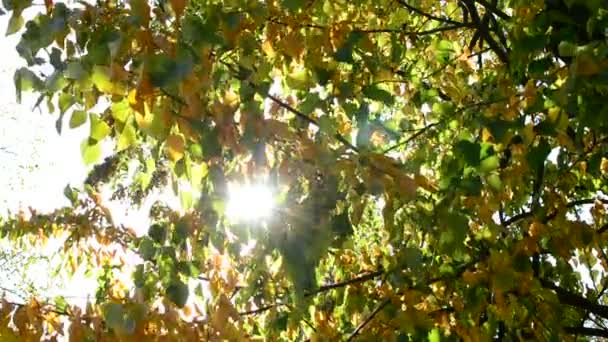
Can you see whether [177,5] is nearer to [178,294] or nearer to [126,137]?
[126,137]

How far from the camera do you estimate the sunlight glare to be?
6.42 feet

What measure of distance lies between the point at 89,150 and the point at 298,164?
0.57m

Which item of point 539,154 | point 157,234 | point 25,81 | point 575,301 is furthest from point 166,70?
point 575,301

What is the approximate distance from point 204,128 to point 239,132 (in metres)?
0.14

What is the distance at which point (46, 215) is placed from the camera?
3.23 metres

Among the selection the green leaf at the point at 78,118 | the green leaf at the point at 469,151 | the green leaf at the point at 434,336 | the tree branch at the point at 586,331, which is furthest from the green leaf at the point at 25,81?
the tree branch at the point at 586,331

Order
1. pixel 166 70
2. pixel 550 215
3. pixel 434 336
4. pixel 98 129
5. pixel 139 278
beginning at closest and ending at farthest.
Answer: pixel 166 70 → pixel 98 129 → pixel 139 278 → pixel 434 336 → pixel 550 215

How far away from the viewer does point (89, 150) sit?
1751mm

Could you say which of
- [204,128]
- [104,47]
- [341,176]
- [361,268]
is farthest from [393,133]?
[361,268]

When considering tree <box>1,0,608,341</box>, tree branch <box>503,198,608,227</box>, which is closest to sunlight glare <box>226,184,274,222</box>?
tree <box>1,0,608,341</box>

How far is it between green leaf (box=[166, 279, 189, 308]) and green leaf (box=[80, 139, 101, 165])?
0.50m

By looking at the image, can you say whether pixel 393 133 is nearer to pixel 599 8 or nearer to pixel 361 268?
pixel 599 8

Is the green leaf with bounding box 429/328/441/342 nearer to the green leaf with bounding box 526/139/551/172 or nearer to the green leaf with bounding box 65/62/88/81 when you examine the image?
the green leaf with bounding box 526/139/551/172

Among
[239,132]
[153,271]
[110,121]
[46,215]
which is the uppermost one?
[46,215]
